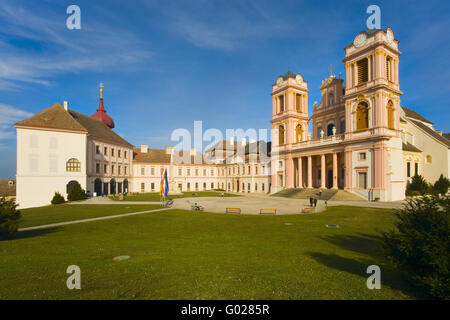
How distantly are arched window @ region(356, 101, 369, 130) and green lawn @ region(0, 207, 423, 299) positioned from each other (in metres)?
27.3

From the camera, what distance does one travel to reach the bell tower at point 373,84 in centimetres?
3428

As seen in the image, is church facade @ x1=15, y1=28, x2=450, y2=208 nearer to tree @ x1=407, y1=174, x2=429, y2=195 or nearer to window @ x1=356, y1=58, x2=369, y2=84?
window @ x1=356, y1=58, x2=369, y2=84

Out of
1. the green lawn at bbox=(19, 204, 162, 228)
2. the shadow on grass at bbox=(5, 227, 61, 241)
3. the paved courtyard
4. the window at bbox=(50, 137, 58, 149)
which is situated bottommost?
the paved courtyard

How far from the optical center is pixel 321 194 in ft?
127

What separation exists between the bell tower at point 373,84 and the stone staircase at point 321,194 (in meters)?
9.39

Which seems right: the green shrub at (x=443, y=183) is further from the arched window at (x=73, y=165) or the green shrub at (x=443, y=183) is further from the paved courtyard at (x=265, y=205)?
the arched window at (x=73, y=165)

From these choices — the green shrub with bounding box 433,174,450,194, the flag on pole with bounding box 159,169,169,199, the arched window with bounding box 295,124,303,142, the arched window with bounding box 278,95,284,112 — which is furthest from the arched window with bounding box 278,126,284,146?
the flag on pole with bounding box 159,169,169,199

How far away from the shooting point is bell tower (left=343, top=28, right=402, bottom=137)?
34.3 metres

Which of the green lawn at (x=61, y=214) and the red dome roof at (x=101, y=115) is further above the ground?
the red dome roof at (x=101, y=115)

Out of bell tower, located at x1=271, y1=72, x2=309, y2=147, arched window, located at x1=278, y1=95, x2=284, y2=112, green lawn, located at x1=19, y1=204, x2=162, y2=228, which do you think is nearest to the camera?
green lawn, located at x1=19, y1=204, x2=162, y2=228

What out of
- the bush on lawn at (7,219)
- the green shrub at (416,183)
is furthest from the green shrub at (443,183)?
the bush on lawn at (7,219)
